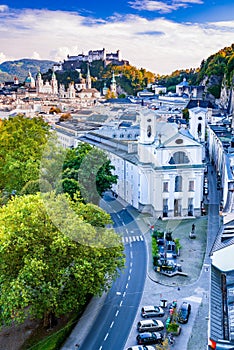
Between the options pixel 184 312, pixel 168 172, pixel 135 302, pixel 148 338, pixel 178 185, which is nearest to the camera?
Result: pixel 148 338

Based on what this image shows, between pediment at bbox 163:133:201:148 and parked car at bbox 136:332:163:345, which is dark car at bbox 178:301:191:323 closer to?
parked car at bbox 136:332:163:345

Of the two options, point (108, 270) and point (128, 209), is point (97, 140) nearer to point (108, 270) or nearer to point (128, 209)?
point (128, 209)

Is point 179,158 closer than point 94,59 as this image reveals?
Yes

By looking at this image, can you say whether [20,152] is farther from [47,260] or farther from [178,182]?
[47,260]

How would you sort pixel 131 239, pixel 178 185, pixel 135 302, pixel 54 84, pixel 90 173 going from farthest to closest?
1. pixel 54 84
2. pixel 178 185
3. pixel 90 173
4. pixel 131 239
5. pixel 135 302

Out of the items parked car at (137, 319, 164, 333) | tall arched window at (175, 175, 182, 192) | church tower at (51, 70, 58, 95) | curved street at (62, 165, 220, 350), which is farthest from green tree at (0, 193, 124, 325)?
church tower at (51, 70, 58, 95)

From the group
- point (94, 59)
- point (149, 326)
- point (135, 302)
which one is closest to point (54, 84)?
point (94, 59)

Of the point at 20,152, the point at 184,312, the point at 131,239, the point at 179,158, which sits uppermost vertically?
the point at 20,152

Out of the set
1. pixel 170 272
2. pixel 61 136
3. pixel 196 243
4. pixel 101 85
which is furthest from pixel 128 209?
pixel 101 85
